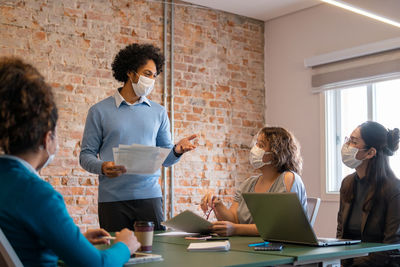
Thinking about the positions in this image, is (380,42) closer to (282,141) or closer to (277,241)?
(282,141)

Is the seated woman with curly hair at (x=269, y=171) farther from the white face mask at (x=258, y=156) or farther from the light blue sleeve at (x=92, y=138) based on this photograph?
the light blue sleeve at (x=92, y=138)

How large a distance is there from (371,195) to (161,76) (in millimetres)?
2863

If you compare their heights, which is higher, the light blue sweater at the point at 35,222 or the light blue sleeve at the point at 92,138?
the light blue sleeve at the point at 92,138

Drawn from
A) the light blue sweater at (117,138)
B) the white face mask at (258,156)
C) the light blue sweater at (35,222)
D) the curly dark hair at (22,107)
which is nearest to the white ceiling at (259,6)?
the light blue sweater at (117,138)

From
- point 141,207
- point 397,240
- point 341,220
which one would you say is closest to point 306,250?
point 397,240

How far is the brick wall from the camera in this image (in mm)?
4402

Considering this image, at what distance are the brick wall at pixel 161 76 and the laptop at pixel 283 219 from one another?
2.47 metres

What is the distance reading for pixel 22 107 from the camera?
137 centimetres

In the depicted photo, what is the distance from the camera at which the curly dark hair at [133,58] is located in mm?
3227

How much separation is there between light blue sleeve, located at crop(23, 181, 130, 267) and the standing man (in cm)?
134

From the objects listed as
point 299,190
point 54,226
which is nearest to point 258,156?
point 299,190

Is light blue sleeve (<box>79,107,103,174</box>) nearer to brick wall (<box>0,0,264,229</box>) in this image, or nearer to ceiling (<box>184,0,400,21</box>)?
brick wall (<box>0,0,264,229</box>)

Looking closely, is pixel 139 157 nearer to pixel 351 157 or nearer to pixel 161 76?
pixel 351 157

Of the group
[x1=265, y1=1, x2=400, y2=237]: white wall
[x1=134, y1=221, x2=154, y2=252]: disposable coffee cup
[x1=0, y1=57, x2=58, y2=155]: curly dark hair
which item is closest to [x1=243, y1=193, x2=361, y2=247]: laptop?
[x1=134, y1=221, x2=154, y2=252]: disposable coffee cup
